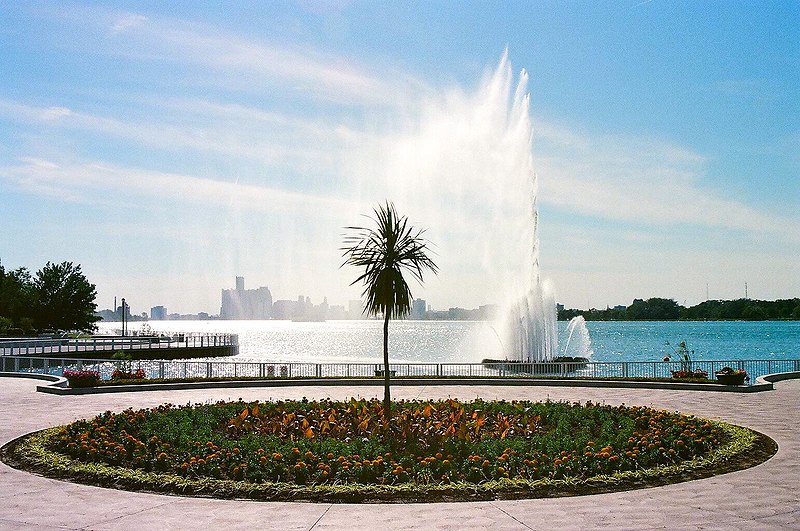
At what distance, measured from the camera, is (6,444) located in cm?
1586

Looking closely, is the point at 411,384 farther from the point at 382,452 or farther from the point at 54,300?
the point at 54,300

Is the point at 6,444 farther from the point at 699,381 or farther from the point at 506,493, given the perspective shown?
the point at 699,381

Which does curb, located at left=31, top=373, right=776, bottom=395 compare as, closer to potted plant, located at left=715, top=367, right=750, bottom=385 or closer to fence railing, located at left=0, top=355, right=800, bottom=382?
potted plant, located at left=715, top=367, right=750, bottom=385

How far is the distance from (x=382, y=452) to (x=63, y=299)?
111347mm

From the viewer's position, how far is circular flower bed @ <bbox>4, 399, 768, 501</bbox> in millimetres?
11758

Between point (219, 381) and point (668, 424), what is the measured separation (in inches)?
830

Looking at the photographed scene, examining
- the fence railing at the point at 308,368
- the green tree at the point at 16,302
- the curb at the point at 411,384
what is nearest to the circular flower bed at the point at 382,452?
the curb at the point at 411,384

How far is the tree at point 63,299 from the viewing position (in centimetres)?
11131

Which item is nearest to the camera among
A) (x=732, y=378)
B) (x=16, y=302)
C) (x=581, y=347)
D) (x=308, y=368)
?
(x=732, y=378)

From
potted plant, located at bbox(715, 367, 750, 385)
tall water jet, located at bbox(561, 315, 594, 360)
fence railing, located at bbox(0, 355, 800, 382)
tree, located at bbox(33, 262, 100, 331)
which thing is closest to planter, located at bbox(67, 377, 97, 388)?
fence railing, located at bbox(0, 355, 800, 382)

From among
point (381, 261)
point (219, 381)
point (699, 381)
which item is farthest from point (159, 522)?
point (699, 381)

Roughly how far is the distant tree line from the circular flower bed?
4009 inches

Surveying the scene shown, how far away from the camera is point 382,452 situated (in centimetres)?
1333

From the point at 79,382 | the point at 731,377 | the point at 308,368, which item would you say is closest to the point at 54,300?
the point at 308,368
